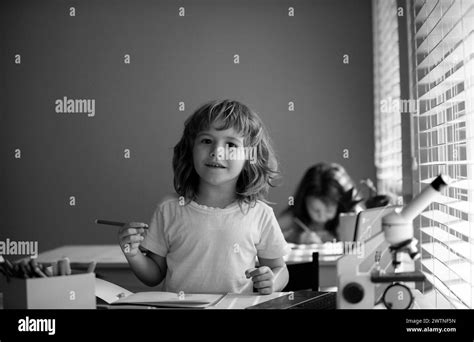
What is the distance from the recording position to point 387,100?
3.60ft

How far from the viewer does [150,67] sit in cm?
112

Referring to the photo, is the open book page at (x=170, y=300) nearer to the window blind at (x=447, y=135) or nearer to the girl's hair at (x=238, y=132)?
the girl's hair at (x=238, y=132)

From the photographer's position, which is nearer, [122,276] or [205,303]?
[205,303]

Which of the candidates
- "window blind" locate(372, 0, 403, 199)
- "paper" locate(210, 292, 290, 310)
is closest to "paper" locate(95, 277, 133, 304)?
"paper" locate(210, 292, 290, 310)

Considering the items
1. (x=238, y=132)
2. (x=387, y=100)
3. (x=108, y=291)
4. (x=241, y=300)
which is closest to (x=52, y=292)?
(x=108, y=291)

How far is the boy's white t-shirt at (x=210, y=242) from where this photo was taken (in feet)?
3.89

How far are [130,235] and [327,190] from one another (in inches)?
13.6

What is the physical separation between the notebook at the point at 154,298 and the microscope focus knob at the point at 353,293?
204mm

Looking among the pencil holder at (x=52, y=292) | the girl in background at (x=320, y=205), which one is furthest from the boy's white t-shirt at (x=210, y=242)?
the pencil holder at (x=52, y=292)

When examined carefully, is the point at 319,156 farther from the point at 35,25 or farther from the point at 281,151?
the point at 35,25

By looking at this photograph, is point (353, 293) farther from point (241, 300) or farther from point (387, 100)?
point (387, 100)

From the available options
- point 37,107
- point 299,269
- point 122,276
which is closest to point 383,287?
point 299,269

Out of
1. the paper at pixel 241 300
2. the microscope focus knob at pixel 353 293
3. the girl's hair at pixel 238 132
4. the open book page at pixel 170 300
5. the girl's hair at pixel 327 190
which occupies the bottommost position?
the paper at pixel 241 300

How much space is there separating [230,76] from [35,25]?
33cm
